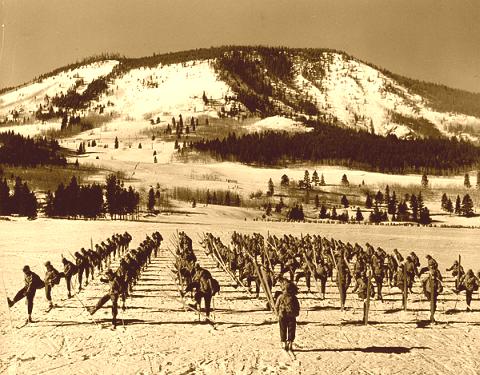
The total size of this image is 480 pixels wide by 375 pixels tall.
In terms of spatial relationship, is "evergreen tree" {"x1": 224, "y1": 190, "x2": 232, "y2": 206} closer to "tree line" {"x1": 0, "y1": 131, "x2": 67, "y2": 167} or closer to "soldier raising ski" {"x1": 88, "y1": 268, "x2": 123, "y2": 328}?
"tree line" {"x1": 0, "y1": 131, "x2": 67, "y2": 167}

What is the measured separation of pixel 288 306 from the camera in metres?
14.8

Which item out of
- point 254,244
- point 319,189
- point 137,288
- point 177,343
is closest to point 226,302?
point 137,288

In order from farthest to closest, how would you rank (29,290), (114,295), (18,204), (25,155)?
1. (25,155)
2. (18,204)
3. (29,290)
4. (114,295)

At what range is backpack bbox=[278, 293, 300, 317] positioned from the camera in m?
14.8

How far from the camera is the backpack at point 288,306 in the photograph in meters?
14.8

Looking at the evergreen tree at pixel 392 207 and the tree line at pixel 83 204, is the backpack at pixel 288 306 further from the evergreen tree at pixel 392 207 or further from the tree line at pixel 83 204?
the evergreen tree at pixel 392 207

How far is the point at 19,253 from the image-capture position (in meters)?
Result: 38.8

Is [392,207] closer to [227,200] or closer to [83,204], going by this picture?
[227,200]

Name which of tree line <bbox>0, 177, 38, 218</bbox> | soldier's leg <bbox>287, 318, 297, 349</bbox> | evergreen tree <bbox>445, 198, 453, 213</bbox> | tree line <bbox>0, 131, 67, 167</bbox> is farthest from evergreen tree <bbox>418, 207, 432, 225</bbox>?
tree line <bbox>0, 131, 67, 167</bbox>

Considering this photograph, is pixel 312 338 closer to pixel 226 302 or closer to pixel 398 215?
pixel 226 302

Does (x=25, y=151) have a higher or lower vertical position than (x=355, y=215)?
higher

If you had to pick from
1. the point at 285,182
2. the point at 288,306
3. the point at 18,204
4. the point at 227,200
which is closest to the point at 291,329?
the point at 288,306

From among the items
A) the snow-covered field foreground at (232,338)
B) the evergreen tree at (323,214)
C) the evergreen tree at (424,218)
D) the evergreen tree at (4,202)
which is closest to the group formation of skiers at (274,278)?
the snow-covered field foreground at (232,338)

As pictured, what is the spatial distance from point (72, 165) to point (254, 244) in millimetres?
149181
